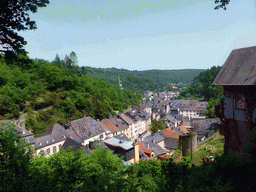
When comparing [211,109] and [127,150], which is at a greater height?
[127,150]

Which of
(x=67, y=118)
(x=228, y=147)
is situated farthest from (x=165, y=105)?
(x=228, y=147)

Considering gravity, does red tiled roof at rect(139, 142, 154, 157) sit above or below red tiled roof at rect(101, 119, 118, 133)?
below

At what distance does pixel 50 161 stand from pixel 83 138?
29.7 metres

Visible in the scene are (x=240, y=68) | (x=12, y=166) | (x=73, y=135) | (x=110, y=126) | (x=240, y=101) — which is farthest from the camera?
(x=110, y=126)

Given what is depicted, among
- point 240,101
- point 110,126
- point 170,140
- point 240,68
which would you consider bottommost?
point 170,140

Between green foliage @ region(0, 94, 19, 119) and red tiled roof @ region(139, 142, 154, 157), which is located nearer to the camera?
red tiled roof @ region(139, 142, 154, 157)

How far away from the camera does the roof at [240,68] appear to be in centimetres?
1015

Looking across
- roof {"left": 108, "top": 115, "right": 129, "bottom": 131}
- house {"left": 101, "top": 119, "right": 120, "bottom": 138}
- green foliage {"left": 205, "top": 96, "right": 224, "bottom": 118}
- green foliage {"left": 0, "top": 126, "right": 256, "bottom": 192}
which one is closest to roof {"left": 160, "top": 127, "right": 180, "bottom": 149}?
roof {"left": 108, "top": 115, "right": 129, "bottom": 131}

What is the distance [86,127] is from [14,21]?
38395 millimetres

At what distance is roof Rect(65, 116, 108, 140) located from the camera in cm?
4025

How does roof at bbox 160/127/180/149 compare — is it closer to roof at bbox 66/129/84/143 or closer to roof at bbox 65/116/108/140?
roof at bbox 65/116/108/140

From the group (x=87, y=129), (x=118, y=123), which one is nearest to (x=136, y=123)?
(x=118, y=123)

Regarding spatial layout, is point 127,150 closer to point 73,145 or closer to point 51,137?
point 73,145

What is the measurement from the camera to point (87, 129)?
41.5 m
